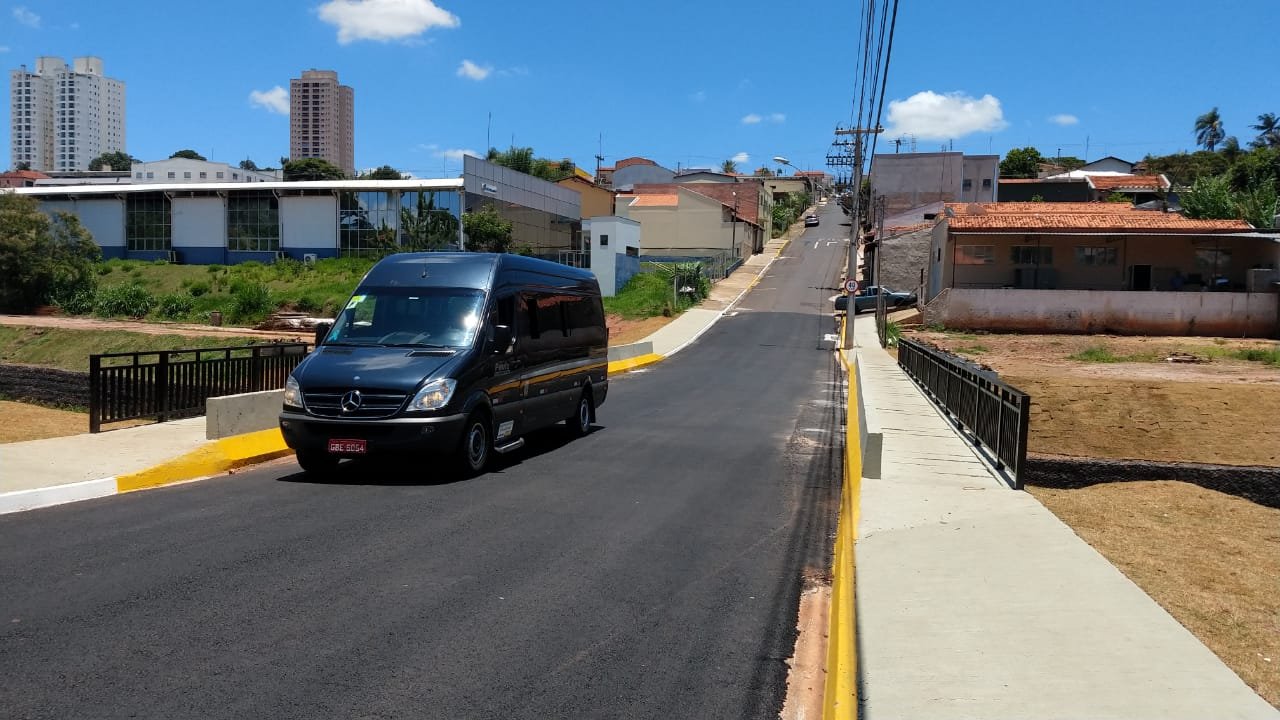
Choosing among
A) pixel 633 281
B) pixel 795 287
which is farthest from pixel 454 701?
pixel 795 287

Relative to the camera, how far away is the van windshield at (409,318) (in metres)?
11.2

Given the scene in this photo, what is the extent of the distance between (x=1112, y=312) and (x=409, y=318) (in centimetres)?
3745

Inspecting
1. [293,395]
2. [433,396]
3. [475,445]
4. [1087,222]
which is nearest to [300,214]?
[1087,222]

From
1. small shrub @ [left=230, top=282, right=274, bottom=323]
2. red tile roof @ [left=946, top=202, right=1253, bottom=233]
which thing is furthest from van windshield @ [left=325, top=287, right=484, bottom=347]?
small shrub @ [left=230, top=282, right=274, bottom=323]

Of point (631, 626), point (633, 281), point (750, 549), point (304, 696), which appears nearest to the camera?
point (304, 696)

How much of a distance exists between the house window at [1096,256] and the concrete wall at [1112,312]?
10.5 ft

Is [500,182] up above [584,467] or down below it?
above

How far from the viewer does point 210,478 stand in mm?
10758

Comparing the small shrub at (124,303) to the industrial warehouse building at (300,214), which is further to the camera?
the industrial warehouse building at (300,214)

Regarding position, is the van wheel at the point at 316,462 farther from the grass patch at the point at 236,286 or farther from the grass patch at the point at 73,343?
the grass patch at the point at 236,286

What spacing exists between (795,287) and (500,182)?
2076cm

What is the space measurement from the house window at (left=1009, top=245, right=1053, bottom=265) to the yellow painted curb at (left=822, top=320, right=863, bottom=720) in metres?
38.1

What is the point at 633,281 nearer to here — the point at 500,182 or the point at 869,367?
the point at 500,182

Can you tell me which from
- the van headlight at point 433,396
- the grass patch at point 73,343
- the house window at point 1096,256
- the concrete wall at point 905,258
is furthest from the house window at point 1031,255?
the van headlight at point 433,396
